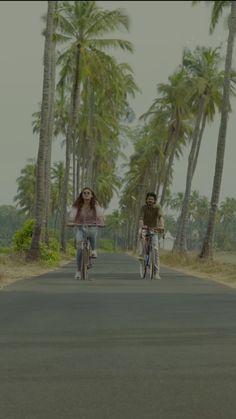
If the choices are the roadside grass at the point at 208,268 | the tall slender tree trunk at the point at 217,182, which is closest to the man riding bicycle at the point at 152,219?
the roadside grass at the point at 208,268

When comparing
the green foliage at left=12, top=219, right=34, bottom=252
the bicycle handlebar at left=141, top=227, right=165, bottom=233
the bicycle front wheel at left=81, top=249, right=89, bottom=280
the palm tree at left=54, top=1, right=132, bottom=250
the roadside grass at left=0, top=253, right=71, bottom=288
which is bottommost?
the roadside grass at left=0, top=253, right=71, bottom=288

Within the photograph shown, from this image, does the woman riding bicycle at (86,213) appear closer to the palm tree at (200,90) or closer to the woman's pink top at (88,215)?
the woman's pink top at (88,215)

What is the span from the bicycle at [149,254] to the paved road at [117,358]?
20.8 feet

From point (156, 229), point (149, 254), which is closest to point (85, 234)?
point (156, 229)

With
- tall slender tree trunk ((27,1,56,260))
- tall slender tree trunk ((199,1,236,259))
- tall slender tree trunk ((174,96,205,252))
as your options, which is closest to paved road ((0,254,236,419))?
tall slender tree trunk ((27,1,56,260))

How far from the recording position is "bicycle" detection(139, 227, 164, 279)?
1861cm

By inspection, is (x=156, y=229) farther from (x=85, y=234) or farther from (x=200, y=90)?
(x=200, y=90)

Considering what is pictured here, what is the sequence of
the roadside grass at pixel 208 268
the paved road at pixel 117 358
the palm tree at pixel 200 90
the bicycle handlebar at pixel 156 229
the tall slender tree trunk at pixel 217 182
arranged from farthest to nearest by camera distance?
the palm tree at pixel 200 90, the tall slender tree trunk at pixel 217 182, the roadside grass at pixel 208 268, the bicycle handlebar at pixel 156 229, the paved road at pixel 117 358

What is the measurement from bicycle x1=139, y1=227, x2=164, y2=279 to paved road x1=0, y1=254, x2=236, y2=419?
6.35m

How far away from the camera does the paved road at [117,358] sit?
4.91 meters

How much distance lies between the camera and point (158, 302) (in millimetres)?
11898

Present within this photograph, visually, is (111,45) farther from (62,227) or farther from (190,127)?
(190,127)

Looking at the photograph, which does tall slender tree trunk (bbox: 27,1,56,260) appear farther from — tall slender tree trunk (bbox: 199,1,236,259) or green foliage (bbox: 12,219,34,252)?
tall slender tree trunk (bbox: 199,1,236,259)

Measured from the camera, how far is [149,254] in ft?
62.0
